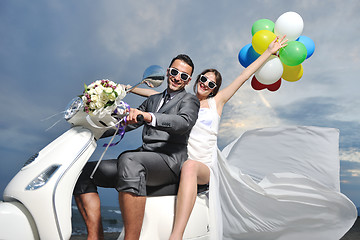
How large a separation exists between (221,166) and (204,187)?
1.48 feet

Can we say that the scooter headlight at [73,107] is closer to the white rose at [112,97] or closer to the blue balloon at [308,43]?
the white rose at [112,97]

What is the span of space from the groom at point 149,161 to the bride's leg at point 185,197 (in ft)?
0.27

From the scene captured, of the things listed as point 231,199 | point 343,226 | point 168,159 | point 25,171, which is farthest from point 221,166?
point 25,171

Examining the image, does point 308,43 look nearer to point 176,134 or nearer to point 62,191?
point 176,134

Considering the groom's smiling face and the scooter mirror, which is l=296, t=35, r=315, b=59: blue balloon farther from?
the scooter mirror

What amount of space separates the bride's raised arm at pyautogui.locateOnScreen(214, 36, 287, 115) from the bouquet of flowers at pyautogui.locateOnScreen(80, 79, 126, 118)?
1262 mm

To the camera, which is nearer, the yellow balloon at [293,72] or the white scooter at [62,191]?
the white scooter at [62,191]

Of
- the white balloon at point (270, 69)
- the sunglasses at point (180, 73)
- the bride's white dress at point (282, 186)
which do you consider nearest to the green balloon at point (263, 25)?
the white balloon at point (270, 69)

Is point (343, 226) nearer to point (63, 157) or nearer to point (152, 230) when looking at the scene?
point (152, 230)

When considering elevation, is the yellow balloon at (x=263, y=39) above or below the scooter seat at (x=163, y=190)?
above

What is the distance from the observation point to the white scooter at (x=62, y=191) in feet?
5.51

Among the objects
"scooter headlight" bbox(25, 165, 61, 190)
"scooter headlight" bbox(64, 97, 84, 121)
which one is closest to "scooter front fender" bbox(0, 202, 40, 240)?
"scooter headlight" bbox(25, 165, 61, 190)

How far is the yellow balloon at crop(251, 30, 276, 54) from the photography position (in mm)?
2980

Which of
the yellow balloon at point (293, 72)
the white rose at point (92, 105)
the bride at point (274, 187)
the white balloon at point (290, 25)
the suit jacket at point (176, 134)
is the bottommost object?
the bride at point (274, 187)
